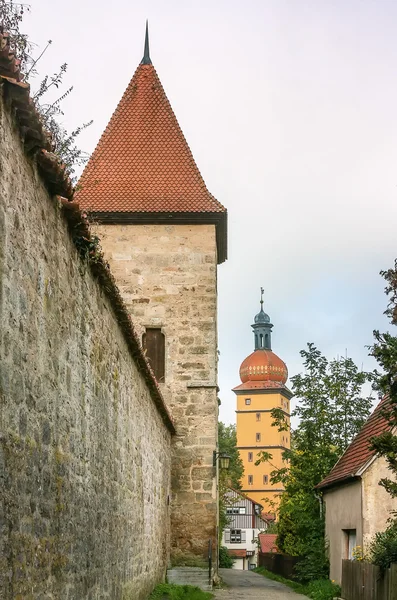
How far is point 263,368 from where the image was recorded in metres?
109

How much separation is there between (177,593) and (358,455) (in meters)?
5.66

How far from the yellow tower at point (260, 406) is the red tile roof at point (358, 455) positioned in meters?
80.3

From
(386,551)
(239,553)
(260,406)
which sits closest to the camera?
(386,551)

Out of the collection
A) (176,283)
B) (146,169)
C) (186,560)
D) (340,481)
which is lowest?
(186,560)

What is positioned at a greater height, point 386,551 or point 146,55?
point 146,55

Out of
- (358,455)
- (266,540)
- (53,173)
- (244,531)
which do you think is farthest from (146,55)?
(244,531)

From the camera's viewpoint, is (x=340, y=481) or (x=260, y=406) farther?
(x=260, y=406)

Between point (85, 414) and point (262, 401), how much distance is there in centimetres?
10125

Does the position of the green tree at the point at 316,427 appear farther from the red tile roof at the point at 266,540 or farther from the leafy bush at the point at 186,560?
the red tile roof at the point at 266,540

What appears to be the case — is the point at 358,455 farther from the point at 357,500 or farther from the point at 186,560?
the point at 186,560

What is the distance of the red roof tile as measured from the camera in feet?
A: 68.9

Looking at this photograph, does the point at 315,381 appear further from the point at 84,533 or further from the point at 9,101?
the point at 9,101

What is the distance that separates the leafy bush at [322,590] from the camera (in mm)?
18266

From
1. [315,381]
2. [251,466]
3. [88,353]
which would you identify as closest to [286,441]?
[251,466]
